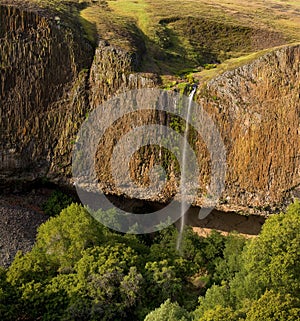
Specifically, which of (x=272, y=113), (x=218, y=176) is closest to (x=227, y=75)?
(x=272, y=113)

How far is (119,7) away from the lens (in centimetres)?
4634

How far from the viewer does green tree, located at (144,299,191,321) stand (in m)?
22.2

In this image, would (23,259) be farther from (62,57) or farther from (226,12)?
(226,12)

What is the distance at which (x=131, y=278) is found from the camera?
24.9m

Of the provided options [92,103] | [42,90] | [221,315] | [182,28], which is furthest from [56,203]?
[221,315]

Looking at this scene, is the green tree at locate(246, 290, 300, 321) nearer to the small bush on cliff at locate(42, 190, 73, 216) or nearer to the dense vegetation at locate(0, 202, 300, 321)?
the dense vegetation at locate(0, 202, 300, 321)

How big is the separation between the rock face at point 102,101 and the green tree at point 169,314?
13.1 m

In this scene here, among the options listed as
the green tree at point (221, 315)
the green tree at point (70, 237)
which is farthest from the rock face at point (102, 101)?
the green tree at point (221, 315)

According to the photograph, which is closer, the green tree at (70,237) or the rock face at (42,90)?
the green tree at (70,237)

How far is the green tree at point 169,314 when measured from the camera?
72.9 ft

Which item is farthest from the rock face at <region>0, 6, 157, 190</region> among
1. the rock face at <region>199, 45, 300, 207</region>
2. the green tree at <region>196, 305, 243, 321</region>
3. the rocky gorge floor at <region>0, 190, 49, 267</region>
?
the green tree at <region>196, 305, 243, 321</region>

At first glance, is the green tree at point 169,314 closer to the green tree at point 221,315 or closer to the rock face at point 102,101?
the green tree at point 221,315

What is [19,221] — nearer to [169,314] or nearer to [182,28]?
[169,314]

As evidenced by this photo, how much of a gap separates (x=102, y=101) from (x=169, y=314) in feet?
62.0
